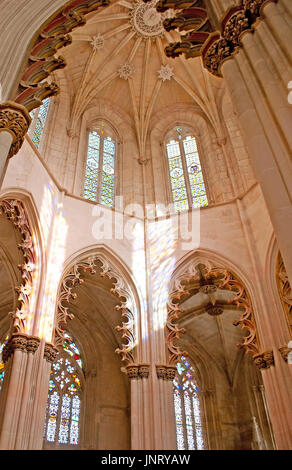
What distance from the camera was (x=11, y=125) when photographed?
19.5 feet

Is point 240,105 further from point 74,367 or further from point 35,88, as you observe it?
point 74,367

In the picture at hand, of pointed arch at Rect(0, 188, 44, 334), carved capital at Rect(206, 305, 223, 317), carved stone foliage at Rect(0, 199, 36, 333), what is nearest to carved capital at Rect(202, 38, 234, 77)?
pointed arch at Rect(0, 188, 44, 334)

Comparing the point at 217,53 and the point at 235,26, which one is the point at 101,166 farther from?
the point at 235,26

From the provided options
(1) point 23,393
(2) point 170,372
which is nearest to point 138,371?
(2) point 170,372

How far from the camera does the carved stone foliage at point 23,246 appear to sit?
8508mm

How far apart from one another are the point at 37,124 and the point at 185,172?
4613mm

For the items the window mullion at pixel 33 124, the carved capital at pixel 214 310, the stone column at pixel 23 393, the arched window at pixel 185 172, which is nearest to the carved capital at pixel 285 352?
the stone column at pixel 23 393

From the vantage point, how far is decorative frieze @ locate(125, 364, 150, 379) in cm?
876

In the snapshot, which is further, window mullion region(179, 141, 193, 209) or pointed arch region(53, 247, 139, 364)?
window mullion region(179, 141, 193, 209)

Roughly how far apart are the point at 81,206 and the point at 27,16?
473 cm

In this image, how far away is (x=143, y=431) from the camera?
26.7ft

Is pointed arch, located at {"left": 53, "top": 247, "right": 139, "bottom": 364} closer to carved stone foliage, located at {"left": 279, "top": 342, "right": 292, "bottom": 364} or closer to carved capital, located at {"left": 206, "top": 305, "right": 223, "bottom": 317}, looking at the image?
carved stone foliage, located at {"left": 279, "top": 342, "right": 292, "bottom": 364}

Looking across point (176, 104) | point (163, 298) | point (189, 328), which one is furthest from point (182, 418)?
point (176, 104)

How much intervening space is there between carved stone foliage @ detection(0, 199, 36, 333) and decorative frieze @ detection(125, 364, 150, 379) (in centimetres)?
240
